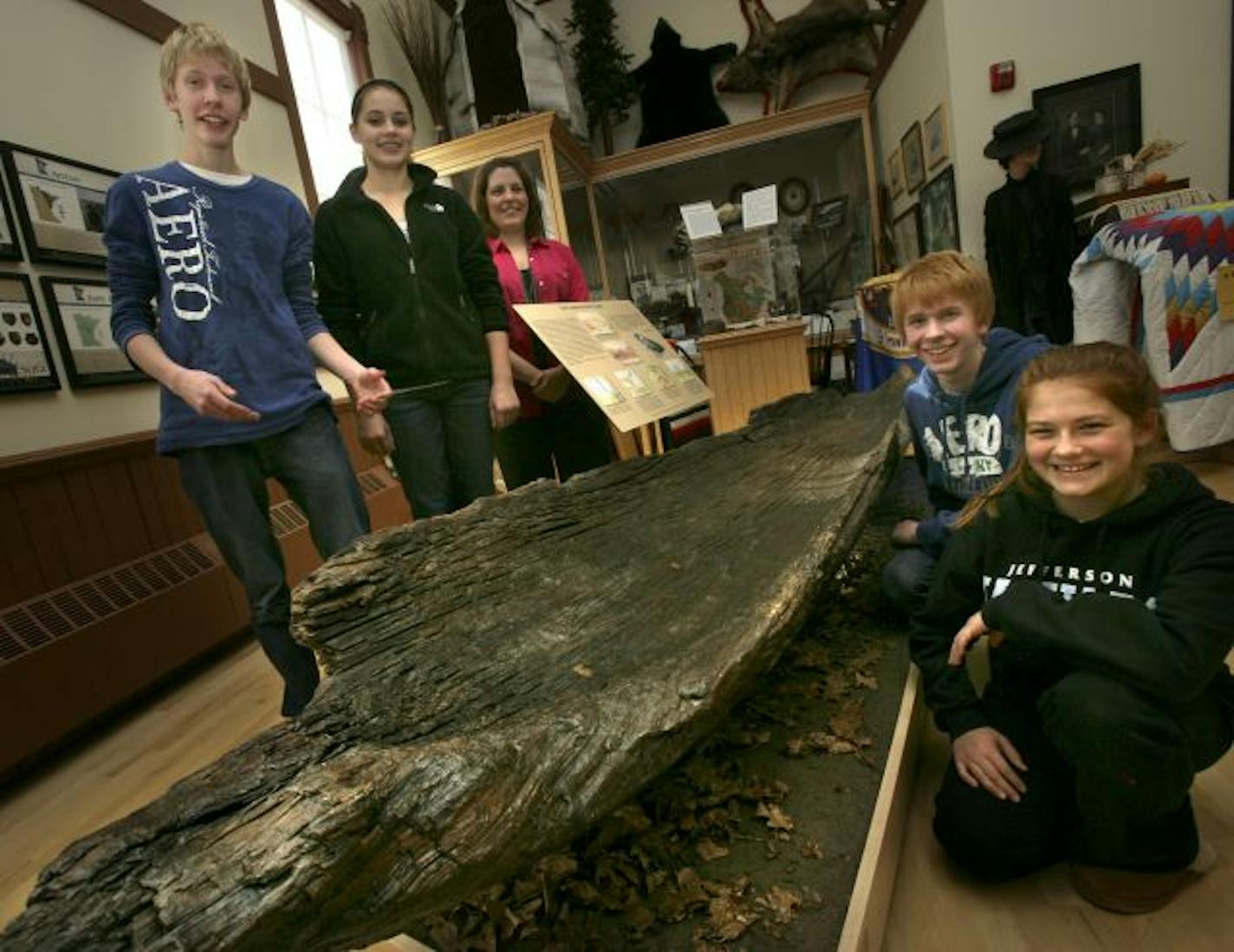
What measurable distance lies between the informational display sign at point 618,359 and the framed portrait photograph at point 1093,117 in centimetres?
299

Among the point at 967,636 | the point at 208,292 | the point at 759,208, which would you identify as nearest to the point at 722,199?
the point at 759,208

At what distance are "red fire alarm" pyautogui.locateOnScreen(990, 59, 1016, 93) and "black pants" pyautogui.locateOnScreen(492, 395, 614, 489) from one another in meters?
3.65

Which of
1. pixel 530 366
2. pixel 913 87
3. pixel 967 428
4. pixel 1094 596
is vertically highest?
pixel 913 87

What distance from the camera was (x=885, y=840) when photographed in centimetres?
119

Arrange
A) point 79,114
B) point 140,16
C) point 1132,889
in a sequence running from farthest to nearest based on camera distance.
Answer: point 140,16 < point 79,114 < point 1132,889

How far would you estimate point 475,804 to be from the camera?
31.1 inches

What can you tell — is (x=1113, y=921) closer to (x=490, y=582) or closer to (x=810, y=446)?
(x=490, y=582)

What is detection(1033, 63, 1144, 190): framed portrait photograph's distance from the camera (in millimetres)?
4184

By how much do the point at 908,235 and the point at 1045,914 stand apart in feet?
18.5

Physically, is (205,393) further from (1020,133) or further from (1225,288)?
(1020,133)

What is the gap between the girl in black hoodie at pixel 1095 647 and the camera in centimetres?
106

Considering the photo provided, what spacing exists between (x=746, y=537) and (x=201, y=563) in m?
2.51

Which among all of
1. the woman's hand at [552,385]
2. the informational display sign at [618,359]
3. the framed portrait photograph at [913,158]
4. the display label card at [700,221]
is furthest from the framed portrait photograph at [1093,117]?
the woman's hand at [552,385]

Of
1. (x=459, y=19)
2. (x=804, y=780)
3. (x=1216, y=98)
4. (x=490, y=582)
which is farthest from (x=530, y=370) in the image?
(x=459, y=19)
